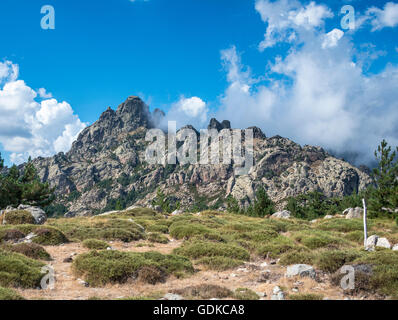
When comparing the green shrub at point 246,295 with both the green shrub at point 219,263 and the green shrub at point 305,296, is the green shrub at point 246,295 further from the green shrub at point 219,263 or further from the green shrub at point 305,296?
the green shrub at point 219,263

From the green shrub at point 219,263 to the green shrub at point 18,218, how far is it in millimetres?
18443

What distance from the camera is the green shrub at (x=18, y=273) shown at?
10570 millimetres

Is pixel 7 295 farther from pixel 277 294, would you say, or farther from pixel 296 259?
pixel 296 259

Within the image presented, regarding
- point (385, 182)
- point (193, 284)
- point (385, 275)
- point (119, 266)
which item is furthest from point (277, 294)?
point (385, 182)

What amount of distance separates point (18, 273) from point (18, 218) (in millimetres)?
17024

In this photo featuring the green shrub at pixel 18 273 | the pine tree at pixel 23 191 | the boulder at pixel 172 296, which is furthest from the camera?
the pine tree at pixel 23 191

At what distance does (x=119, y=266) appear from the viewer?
480 inches

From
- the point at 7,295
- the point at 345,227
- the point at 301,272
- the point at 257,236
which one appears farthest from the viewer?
the point at 345,227

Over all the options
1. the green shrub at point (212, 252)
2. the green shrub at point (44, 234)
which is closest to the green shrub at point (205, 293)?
the green shrub at point (212, 252)

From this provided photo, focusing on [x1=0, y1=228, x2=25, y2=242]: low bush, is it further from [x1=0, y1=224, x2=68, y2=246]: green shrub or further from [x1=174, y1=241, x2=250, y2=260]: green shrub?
[x1=174, y1=241, x2=250, y2=260]: green shrub
